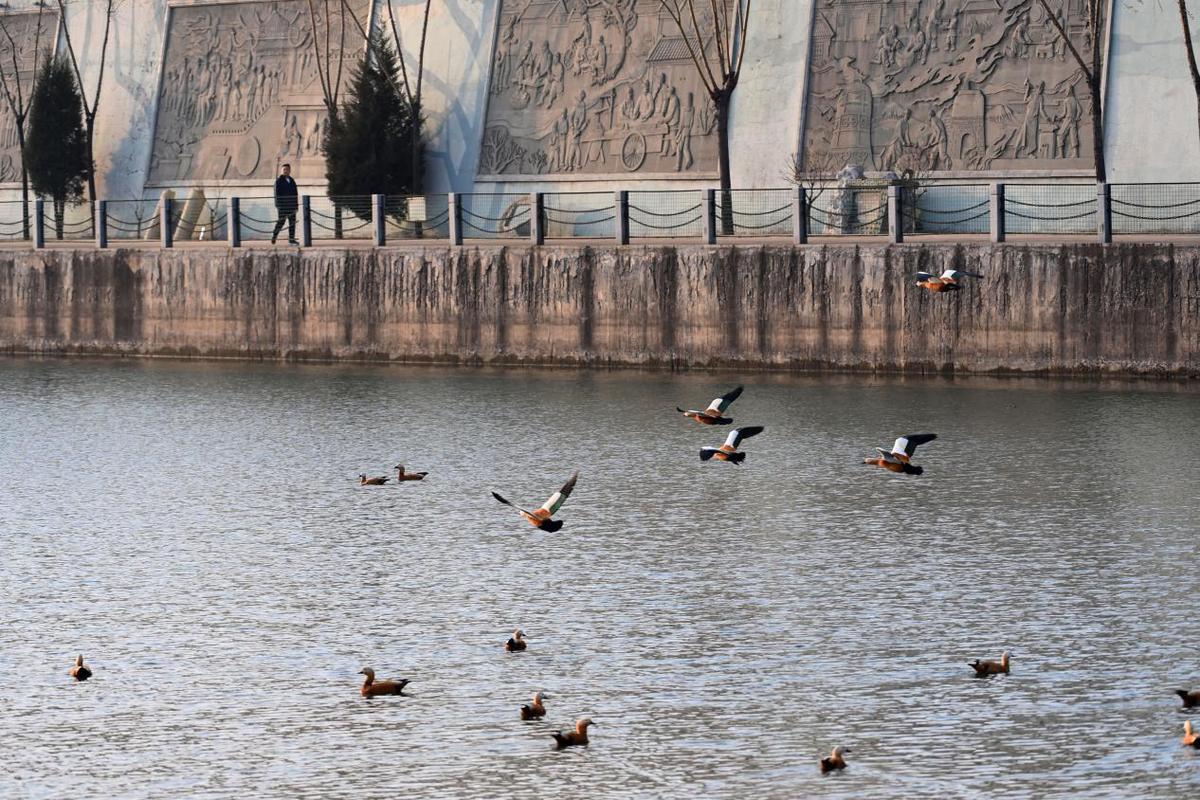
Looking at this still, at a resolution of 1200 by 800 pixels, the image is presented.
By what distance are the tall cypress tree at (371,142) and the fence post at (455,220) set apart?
19.5ft

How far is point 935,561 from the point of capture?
1759 cm

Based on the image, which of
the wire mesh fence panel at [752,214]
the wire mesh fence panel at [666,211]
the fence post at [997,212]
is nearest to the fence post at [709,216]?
the wire mesh fence panel at [752,214]

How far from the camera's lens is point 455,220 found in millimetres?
33312

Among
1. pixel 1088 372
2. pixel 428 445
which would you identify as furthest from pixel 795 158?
pixel 428 445

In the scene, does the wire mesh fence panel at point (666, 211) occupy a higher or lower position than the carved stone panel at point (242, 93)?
lower

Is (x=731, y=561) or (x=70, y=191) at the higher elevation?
(x=70, y=191)

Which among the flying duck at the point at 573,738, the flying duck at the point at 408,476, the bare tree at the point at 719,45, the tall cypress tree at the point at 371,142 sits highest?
the bare tree at the point at 719,45

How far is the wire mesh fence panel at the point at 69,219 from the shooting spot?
4141 cm

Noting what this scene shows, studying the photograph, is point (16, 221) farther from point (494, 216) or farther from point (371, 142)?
point (494, 216)

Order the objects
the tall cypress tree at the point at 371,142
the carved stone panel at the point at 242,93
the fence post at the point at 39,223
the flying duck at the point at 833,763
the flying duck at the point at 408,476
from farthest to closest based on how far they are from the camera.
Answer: the carved stone panel at the point at 242,93 → the tall cypress tree at the point at 371,142 → the fence post at the point at 39,223 → the flying duck at the point at 408,476 → the flying duck at the point at 833,763

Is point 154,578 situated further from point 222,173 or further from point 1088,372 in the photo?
point 222,173

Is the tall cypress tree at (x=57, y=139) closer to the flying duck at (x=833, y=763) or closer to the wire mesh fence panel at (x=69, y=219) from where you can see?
the wire mesh fence panel at (x=69, y=219)

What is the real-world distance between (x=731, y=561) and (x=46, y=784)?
7.43 m

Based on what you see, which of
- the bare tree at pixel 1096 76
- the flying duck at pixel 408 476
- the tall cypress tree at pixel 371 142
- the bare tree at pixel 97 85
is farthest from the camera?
the bare tree at pixel 97 85
